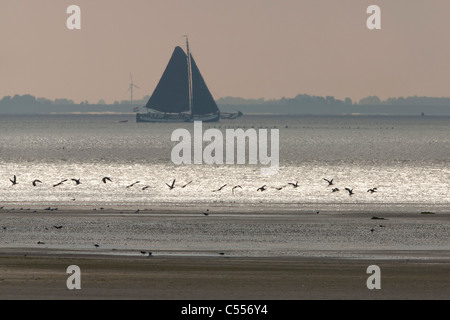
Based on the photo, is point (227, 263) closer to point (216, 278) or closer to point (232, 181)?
point (216, 278)

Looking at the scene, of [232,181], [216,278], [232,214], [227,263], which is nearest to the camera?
[216,278]

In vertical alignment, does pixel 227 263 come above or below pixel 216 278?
below

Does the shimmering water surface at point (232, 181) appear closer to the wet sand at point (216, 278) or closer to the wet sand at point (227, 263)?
the wet sand at point (227, 263)

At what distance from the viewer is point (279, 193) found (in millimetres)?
67125

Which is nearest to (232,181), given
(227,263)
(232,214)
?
(232,214)

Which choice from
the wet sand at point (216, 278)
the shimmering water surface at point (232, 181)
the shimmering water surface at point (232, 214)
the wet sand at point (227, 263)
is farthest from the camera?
the shimmering water surface at point (232, 181)

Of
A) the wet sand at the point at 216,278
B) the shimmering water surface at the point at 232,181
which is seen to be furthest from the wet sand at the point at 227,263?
the shimmering water surface at the point at 232,181

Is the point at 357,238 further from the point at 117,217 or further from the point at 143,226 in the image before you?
the point at 117,217

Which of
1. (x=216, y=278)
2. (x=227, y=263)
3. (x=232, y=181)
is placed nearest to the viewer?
(x=216, y=278)

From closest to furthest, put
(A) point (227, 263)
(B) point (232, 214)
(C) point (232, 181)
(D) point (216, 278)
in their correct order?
(D) point (216, 278) < (A) point (227, 263) < (B) point (232, 214) < (C) point (232, 181)

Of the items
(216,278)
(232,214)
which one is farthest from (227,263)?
(232,214)

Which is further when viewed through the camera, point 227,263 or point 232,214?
point 232,214

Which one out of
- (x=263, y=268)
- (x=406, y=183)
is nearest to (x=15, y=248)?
(x=263, y=268)

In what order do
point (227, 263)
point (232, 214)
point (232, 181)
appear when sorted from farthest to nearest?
point (232, 181) → point (232, 214) → point (227, 263)
